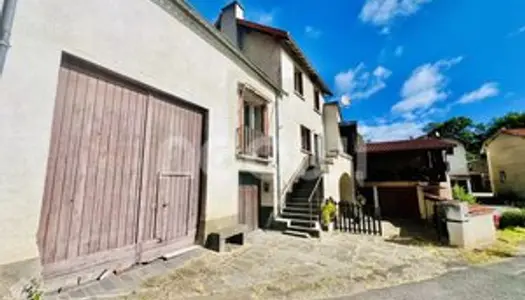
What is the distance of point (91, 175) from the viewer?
13.2ft

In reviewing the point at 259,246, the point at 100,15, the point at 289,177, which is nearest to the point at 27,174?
the point at 100,15

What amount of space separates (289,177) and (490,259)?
672 cm

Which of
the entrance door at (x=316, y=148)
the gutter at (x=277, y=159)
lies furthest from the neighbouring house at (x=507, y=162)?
the gutter at (x=277, y=159)

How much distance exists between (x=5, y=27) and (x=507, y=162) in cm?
3519

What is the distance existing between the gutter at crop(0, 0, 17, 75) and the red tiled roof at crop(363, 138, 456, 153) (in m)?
20.3

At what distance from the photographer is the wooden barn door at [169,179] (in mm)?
4941

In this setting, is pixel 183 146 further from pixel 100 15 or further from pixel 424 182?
pixel 424 182

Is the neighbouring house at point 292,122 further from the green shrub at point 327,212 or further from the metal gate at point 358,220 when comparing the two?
the metal gate at point 358,220

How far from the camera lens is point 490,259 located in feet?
20.3

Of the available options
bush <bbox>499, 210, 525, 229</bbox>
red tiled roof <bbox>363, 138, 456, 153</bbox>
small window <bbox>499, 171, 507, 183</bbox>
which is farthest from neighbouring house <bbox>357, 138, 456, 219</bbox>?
small window <bbox>499, 171, 507, 183</bbox>

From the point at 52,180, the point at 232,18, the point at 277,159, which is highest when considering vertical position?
the point at 232,18

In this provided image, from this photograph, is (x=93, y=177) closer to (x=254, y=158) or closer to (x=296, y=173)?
(x=254, y=158)

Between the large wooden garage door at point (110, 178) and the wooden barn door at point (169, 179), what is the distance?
0.02 m

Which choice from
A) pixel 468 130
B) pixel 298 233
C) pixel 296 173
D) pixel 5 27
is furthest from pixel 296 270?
pixel 468 130
